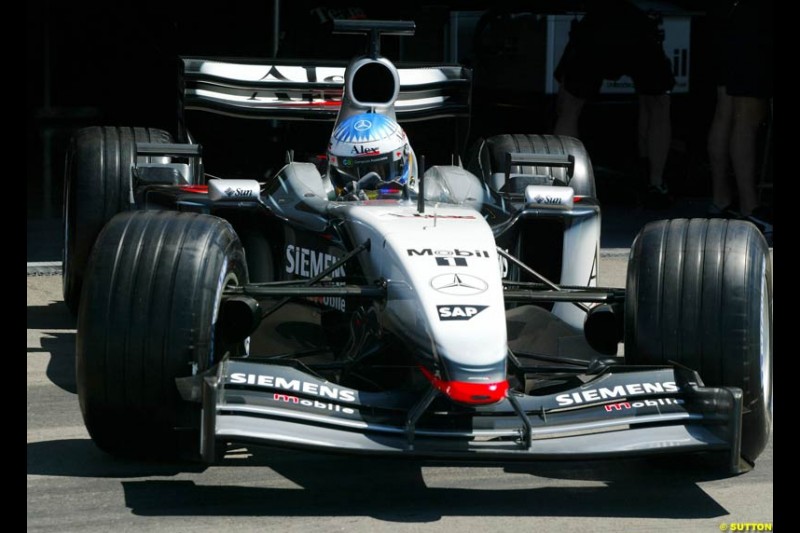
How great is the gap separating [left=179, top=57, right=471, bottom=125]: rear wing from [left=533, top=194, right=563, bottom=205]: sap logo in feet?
5.60

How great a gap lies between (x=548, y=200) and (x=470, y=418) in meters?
1.98

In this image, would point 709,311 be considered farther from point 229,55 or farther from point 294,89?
point 229,55

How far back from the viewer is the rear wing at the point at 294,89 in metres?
8.02

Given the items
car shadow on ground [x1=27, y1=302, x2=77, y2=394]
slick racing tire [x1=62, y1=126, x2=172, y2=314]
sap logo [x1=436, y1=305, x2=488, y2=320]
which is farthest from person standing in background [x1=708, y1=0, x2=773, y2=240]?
sap logo [x1=436, y1=305, x2=488, y2=320]

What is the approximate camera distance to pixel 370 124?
21.7ft

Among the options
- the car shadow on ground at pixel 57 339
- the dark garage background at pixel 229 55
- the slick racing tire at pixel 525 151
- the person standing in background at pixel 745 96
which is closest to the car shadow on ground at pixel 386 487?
the car shadow on ground at pixel 57 339

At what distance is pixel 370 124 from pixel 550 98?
6521 mm

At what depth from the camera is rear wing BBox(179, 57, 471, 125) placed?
8023mm

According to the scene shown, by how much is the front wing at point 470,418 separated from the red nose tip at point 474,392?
7 cm

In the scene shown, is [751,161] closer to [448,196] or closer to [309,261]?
[448,196]

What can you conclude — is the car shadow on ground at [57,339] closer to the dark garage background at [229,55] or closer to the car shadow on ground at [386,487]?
the car shadow on ground at [386,487]

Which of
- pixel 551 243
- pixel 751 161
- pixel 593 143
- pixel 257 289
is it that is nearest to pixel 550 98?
pixel 593 143

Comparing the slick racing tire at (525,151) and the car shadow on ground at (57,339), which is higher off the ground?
the slick racing tire at (525,151)

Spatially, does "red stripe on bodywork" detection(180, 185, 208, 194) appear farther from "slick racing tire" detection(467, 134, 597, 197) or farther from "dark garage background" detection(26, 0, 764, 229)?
"dark garage background" detection(26, 0, 764, 229)
